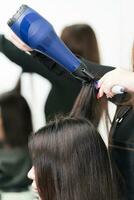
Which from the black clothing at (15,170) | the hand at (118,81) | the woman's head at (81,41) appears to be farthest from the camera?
the black clothing at (15,170)

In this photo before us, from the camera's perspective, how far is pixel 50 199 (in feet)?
3.31

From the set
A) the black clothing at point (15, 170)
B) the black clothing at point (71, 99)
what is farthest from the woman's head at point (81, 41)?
the black clothing at point (15, 170)

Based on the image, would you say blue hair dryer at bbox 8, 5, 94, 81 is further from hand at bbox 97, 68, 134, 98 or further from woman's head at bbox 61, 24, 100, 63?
woman's head at bbox 61, 24, 100, 63

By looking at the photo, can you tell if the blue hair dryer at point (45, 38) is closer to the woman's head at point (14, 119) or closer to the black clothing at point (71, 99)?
the black clothing at point (71, 99)

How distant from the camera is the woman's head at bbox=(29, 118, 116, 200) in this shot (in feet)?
3.20

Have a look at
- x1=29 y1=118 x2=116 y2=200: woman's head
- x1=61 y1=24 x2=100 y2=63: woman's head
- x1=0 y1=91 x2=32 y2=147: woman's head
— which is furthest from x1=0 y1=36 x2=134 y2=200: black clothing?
x1=0 y1=91 x2=32 y2=147: woman's head

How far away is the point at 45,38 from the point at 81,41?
1.75ft

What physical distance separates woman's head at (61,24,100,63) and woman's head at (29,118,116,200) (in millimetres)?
567

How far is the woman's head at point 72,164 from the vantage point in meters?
0.98

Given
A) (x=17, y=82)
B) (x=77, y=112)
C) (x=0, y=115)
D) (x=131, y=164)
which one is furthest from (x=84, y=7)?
(x=131, y=164)

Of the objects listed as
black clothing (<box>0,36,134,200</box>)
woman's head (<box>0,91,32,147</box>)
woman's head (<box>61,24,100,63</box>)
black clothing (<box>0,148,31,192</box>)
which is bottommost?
black clothing (<box>0,148,31,192</box>)

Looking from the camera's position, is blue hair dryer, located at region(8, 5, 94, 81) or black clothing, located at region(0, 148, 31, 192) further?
black clothing, located at region(0, 148, 31, 192)

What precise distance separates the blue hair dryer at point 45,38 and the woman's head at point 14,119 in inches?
32.0

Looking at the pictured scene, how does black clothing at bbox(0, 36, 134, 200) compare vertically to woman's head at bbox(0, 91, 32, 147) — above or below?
above
